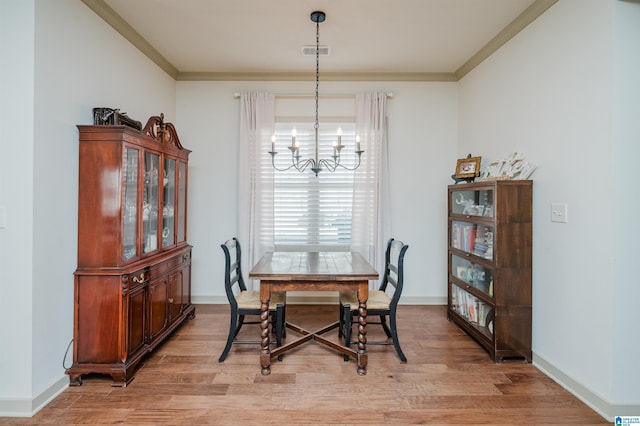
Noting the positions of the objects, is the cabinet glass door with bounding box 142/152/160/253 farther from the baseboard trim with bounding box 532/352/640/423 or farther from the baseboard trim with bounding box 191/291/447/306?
the baseboard trim with bounding box 532/352/640/423

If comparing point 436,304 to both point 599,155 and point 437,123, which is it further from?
point 599,155

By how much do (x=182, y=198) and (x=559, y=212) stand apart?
3.44 m

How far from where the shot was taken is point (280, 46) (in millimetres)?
3350

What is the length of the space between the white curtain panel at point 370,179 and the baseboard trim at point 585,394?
185cm

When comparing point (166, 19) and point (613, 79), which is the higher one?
point (166, 19)

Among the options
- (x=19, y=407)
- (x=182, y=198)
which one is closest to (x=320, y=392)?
(x=19, y=407)

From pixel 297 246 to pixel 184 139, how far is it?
197 centimetres

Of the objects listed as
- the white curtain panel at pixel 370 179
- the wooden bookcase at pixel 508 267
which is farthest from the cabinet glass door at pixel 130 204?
the wooden bookcase at pixel 508 267

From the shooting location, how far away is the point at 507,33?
3004 millimetres

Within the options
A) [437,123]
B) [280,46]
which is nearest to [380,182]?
[437,123]

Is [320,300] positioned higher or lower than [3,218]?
lower

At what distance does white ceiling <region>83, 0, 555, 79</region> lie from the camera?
8.75 ft

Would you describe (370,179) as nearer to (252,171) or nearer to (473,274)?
(252,171)

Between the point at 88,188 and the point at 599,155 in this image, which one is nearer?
the point at 599,155
